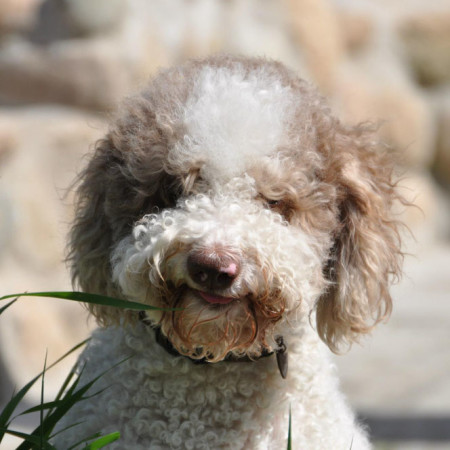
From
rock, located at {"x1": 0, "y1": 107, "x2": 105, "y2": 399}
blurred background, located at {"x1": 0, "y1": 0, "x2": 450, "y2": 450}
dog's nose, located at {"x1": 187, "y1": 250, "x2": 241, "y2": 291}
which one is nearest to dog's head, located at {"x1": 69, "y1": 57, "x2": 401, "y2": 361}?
dog's nose, located at {"x1": 187, "y1": 250, "x2": 241, "y2": 291}

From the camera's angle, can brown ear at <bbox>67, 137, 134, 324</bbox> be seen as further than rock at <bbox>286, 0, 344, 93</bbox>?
No

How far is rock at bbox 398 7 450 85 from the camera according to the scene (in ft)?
26.1

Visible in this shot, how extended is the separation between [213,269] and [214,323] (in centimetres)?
19

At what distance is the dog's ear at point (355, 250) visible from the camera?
2.63 meters

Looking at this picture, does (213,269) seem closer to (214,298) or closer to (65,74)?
(214,298)

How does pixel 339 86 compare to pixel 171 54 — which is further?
pixel 339 86

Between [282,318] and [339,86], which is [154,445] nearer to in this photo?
[282,318]

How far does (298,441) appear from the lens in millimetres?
2596

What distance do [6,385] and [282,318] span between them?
2.91 m

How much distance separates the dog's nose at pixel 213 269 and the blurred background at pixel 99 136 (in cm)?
179

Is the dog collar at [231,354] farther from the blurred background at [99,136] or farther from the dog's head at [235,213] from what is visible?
the blurred background at [99,136]

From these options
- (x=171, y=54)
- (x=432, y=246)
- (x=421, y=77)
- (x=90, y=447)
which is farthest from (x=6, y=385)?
(x=421, y=77)

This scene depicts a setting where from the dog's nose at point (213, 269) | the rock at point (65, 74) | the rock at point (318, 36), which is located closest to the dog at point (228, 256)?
the dog's nose at point (213, 269)

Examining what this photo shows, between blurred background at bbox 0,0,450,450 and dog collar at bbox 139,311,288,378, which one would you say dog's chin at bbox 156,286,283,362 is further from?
blurred background at bbox 0,0,450,450
